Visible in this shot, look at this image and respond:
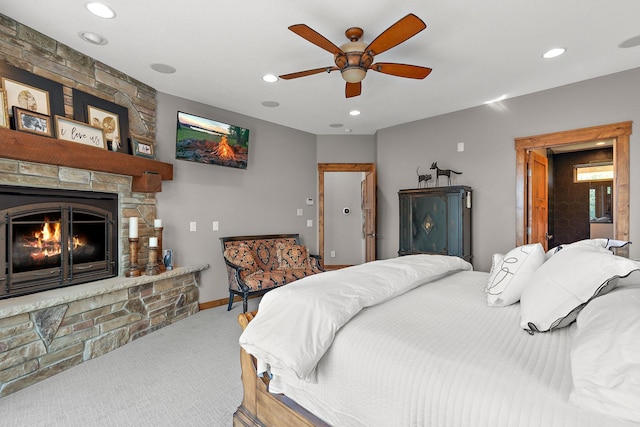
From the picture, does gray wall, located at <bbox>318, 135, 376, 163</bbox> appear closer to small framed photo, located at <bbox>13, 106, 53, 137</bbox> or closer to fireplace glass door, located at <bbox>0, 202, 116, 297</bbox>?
fireplace glass door, located at <bbox>0, 202, 116, 297</bbox>

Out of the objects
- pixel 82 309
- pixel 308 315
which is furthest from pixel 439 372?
pixel 82 309

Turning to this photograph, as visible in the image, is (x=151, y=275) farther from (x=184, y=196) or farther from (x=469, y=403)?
(x=469, y=403)

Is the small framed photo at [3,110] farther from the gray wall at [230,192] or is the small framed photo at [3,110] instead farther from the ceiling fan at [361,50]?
the ceiling fan at [361,50]

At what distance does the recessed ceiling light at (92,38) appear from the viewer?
2430mm

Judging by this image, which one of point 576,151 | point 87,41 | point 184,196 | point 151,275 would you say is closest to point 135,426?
point 151,275

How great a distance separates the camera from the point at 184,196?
12.5 feet

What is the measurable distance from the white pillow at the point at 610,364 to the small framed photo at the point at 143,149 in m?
3.59

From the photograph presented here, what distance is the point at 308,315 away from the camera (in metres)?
1.28

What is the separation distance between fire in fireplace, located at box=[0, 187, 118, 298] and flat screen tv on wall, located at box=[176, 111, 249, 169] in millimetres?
1016

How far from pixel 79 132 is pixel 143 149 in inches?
25.0

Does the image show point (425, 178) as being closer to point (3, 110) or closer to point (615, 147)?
point (615, 147)

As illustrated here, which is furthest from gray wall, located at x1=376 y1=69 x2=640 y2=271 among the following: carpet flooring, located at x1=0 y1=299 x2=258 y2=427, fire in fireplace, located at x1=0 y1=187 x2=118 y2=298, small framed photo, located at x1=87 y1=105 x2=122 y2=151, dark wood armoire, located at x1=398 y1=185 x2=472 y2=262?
fire in fireplace, located at x1=0 y1=187 x2=118 y2=298

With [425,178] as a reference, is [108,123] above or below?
above

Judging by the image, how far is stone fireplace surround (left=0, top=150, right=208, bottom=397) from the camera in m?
2.13
